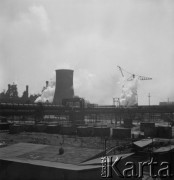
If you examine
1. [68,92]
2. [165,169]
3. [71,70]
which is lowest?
[165,169]

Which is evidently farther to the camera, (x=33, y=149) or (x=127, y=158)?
(x=33, y=149)

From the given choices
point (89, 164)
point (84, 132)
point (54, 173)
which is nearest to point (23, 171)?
point (54, 173)

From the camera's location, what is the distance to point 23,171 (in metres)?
12.0

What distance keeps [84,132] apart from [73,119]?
49.9 feet

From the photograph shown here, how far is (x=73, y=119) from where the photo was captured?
4431 centimetres

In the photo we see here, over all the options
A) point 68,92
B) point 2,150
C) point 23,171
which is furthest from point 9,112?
point 23,171

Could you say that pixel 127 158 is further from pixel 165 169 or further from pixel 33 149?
pixel 33 149

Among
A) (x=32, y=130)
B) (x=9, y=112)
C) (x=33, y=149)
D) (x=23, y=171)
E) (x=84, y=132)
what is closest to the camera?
(x=23, y=171)

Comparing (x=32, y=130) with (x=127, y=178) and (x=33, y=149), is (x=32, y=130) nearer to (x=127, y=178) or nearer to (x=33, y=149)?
(x=33, y=149)

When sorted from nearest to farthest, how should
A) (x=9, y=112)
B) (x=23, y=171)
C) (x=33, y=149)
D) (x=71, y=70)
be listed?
(x=23, y=171), (x=33, y=149), (x=9, y=112), (x=71, y=70)

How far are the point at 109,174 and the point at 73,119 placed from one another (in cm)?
3316

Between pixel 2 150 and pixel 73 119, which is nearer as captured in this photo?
pixel 2 150

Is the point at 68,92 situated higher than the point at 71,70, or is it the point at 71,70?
the point at 71,70

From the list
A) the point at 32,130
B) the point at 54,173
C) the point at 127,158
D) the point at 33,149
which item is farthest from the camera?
the point at 32,130
